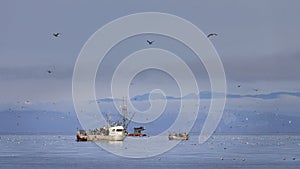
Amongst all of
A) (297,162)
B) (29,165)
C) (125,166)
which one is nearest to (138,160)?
(125,166)

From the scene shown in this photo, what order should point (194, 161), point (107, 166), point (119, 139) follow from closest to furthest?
1. point (107, 166)
2. point (194, 161)
3. point (119, 139)

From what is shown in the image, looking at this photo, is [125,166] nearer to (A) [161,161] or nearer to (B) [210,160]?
(A) [161,161]

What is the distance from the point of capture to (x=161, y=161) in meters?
112

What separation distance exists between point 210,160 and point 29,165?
33974mm

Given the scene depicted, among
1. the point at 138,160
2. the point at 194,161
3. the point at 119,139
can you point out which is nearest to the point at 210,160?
the point at 194,161

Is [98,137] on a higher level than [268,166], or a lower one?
higher

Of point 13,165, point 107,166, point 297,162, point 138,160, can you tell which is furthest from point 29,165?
point 297,162

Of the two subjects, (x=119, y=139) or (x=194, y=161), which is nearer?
(x=194, y=161)

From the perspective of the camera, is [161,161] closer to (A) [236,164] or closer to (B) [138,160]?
(B) [138,160]

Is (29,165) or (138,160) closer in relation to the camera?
(29,165)

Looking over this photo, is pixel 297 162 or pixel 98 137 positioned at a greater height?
pixel 98 137

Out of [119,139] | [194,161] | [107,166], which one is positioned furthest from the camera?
Answer: [119,139]

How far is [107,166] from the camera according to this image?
4018 inches

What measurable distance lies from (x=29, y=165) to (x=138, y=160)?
2107cm
